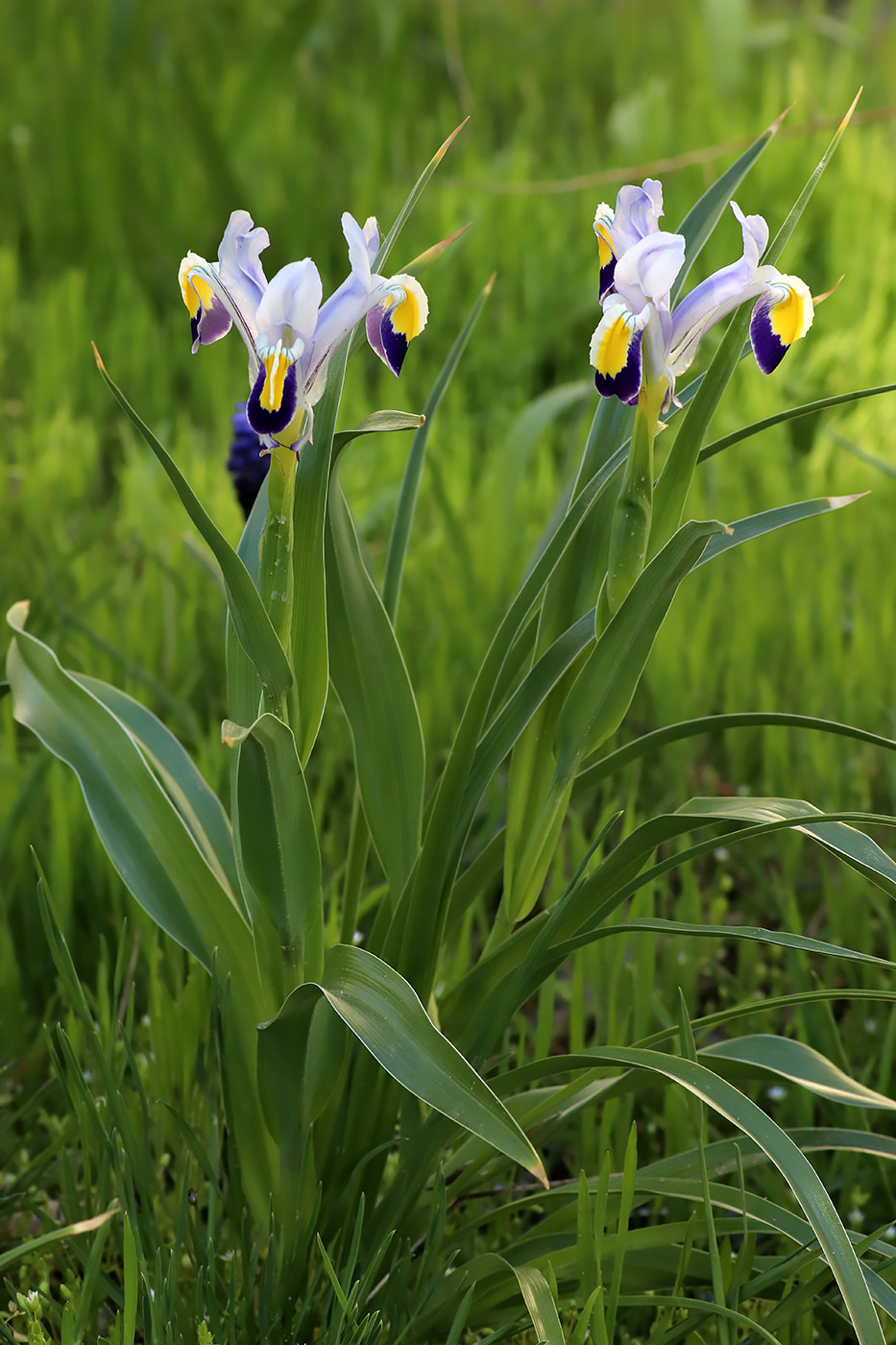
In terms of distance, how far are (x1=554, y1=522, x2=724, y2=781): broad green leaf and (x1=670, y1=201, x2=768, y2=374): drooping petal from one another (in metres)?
0.11

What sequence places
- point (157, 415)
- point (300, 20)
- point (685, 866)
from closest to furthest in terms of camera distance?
1. point (685, 866)
2. point (157, 415)
3. point (300, 20)

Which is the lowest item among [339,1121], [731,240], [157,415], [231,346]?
[339,1121]

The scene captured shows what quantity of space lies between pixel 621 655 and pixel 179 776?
369 mm

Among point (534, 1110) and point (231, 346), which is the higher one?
point (231, 346)

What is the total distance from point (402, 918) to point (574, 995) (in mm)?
243

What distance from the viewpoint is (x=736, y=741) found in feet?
4.99

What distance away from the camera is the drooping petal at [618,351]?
65cm

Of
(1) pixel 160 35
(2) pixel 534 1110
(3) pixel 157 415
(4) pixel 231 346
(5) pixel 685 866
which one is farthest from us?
(1) pixel 160 35

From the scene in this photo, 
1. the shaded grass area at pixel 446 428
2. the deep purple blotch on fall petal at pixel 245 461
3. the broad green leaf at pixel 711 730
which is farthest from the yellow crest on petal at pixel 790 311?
the deep purple blotch on fall petal at pixel 245 461

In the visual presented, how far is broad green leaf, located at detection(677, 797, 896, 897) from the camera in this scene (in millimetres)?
723

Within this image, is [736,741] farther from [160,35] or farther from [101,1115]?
[160,35]

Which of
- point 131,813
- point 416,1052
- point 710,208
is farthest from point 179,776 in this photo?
point 710,208

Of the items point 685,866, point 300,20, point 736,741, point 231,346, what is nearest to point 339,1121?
point 685,866

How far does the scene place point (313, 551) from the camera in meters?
0.73
